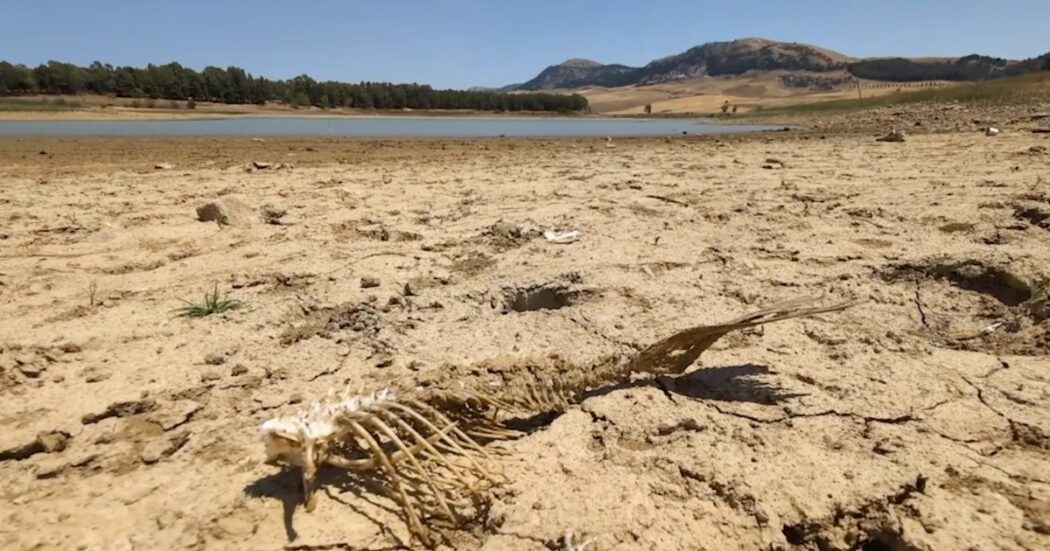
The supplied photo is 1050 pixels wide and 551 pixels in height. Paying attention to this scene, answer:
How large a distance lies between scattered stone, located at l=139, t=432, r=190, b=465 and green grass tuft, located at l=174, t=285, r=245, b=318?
95cm

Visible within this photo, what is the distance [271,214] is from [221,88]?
35025 millimetres

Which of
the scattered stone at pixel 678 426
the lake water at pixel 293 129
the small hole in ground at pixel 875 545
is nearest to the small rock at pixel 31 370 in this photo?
the scattered stone at pixel 678 426

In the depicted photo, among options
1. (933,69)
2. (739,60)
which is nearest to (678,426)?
(933,69)

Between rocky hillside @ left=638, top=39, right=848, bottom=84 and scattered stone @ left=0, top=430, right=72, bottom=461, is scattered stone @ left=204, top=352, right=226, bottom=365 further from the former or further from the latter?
rocky hillside @ left=638, top=39, right=848, bottom=84

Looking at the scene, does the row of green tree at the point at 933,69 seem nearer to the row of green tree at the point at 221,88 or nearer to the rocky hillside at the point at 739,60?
the rocky hillside at the point at 739,60

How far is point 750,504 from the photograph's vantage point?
1.42 meters

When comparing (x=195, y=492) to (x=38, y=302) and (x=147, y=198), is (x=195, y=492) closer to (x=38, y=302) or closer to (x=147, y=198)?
(x=38, y=302)

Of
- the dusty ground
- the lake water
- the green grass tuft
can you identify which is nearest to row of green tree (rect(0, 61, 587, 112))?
the lake water

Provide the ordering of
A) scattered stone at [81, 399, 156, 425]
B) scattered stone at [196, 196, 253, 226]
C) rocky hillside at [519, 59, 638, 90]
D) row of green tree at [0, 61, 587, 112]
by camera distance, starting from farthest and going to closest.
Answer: rocky hillside at [519, 59, 638, 90], row of green tree at [0, 61, 587, 112], scattered stone at [196, 196, 253, 226], scattered stone at [81, 399, 156, 425]

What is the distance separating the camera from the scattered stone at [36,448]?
1.68m

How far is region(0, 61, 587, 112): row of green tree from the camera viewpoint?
31172mm

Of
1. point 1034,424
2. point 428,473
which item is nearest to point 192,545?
point 428,473

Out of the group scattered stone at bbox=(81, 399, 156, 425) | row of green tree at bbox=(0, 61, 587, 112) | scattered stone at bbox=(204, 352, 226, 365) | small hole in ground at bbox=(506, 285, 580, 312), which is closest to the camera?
scattered stone at bbox=(81, 399, 156, 425)

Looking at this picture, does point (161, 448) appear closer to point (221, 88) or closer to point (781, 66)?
point (221, 88)
